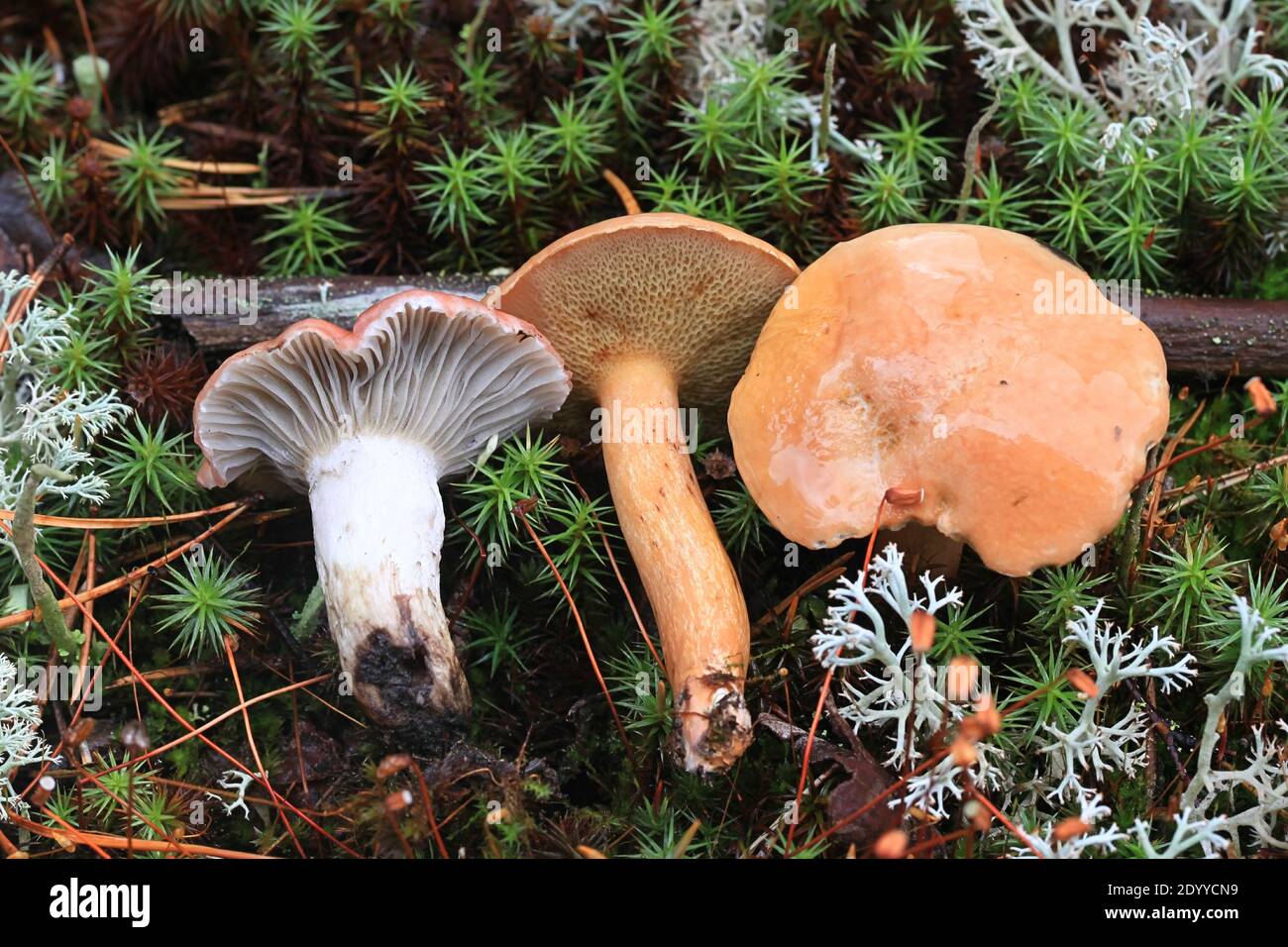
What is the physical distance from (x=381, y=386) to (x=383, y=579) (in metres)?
0.56

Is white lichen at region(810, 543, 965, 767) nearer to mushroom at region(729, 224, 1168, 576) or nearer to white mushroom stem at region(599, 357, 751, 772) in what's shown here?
mushroom at region(729, 224, 1168, 576)

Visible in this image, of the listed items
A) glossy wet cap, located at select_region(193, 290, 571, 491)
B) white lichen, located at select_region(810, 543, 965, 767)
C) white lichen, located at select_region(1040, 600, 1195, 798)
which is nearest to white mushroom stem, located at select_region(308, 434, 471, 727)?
glossy wet cap, located at select_region(193, 290, 571, 491)

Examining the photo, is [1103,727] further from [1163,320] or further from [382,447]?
[382,447]

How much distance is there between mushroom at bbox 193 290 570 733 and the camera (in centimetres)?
295

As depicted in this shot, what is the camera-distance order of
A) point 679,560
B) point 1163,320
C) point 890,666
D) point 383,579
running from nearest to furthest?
point 890,666 < point 383,579 < point 679,560 < point 1163,320

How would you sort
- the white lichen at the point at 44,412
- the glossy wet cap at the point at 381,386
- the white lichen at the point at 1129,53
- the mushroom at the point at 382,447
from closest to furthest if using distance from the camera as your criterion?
the glossy wet cap at the point at 381,386 < the mushroom at the point at 382,447 < the white lichen at the point at 44,412 < the white lichen at the point at 1129,53

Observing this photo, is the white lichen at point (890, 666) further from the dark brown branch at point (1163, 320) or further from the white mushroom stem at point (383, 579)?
the dark brown branch at point (1163, 320)

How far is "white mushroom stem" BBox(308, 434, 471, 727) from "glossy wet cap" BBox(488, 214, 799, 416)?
644mm

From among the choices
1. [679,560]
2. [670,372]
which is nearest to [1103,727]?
[679,560]

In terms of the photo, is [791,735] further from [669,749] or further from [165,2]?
[165,2]

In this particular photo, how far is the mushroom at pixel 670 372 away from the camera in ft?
9.64

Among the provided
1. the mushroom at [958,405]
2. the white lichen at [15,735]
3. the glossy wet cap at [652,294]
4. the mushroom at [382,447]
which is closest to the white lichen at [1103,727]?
the mushroom at [958,405]

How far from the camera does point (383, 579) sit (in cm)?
304

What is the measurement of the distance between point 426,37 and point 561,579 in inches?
88.0
